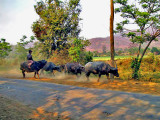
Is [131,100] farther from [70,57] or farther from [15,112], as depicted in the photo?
[70,57]

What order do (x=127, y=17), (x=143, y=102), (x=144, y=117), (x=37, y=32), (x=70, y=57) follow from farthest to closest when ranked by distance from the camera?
(x=37, y=32)
(x=70, y=57)
(x=127, y=17)
(x=143, y=102)
(x=144, y=117)

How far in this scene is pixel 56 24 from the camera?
25547 millimetres

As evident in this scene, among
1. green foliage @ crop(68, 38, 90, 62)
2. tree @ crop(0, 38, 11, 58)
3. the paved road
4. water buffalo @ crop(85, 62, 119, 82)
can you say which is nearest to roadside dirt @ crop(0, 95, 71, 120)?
the paved road

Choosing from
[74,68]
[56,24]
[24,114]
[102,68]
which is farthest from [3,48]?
[24,114]

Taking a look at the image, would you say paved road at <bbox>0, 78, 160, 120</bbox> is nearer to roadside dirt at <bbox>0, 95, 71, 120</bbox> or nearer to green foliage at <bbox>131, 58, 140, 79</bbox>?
roadside dirt at <bbox>0, 95, 71, 120</bbox>

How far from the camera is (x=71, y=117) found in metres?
5.70

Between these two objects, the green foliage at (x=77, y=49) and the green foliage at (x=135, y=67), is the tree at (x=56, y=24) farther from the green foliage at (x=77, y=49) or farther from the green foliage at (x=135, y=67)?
the green foliage at (x=135, y=67)

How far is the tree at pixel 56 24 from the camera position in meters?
25.3

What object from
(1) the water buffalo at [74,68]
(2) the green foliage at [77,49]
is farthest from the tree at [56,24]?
(1) the water buffalo at [74,68]

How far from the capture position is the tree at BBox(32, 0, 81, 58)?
2533 centimetres

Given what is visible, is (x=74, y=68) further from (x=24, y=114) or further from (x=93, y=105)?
(x=24, y=114)

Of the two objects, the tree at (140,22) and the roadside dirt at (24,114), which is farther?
the tree at (140,22)

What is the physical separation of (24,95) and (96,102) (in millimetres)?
3819

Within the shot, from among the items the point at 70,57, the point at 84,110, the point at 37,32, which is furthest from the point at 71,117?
the point at 37,32
